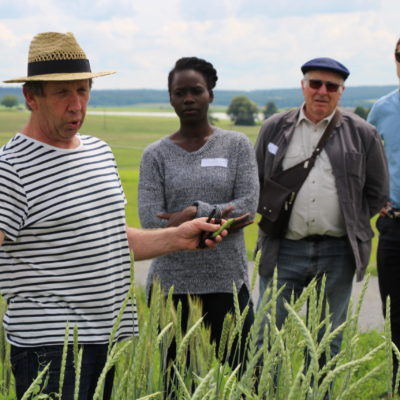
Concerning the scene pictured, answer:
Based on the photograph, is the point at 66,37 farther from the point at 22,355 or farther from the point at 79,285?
the point at 22,355

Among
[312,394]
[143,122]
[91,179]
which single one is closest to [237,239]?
[91,179]

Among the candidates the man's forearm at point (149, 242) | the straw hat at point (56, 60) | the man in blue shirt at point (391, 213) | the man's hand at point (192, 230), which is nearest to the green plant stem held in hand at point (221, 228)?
the man's hand at point (192, 230)

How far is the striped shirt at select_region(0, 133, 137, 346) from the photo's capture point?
7.75 feet

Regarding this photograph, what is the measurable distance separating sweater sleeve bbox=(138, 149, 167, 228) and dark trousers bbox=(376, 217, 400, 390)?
1.70m

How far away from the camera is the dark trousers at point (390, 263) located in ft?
15.4

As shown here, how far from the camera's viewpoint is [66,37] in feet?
8.89

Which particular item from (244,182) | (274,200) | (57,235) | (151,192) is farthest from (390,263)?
(57,235)

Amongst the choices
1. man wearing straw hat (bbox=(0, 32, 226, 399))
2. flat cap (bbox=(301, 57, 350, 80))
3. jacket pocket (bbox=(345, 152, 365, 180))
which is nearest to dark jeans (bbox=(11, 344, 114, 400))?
man wearing straw hat (bbox=(0, 32, 226, 399))

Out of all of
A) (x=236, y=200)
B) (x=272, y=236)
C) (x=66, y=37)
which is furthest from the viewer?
(x=272, y=236)

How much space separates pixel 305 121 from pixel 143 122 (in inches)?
2885

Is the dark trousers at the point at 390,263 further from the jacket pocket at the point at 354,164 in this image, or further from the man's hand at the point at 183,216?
the man's hand at the point at 183,216

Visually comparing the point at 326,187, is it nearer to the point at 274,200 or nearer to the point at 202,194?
the point at 274,200

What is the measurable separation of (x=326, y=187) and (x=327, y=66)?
71 centimetres

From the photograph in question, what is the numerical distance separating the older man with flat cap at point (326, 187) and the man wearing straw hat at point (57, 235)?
1.79 m
